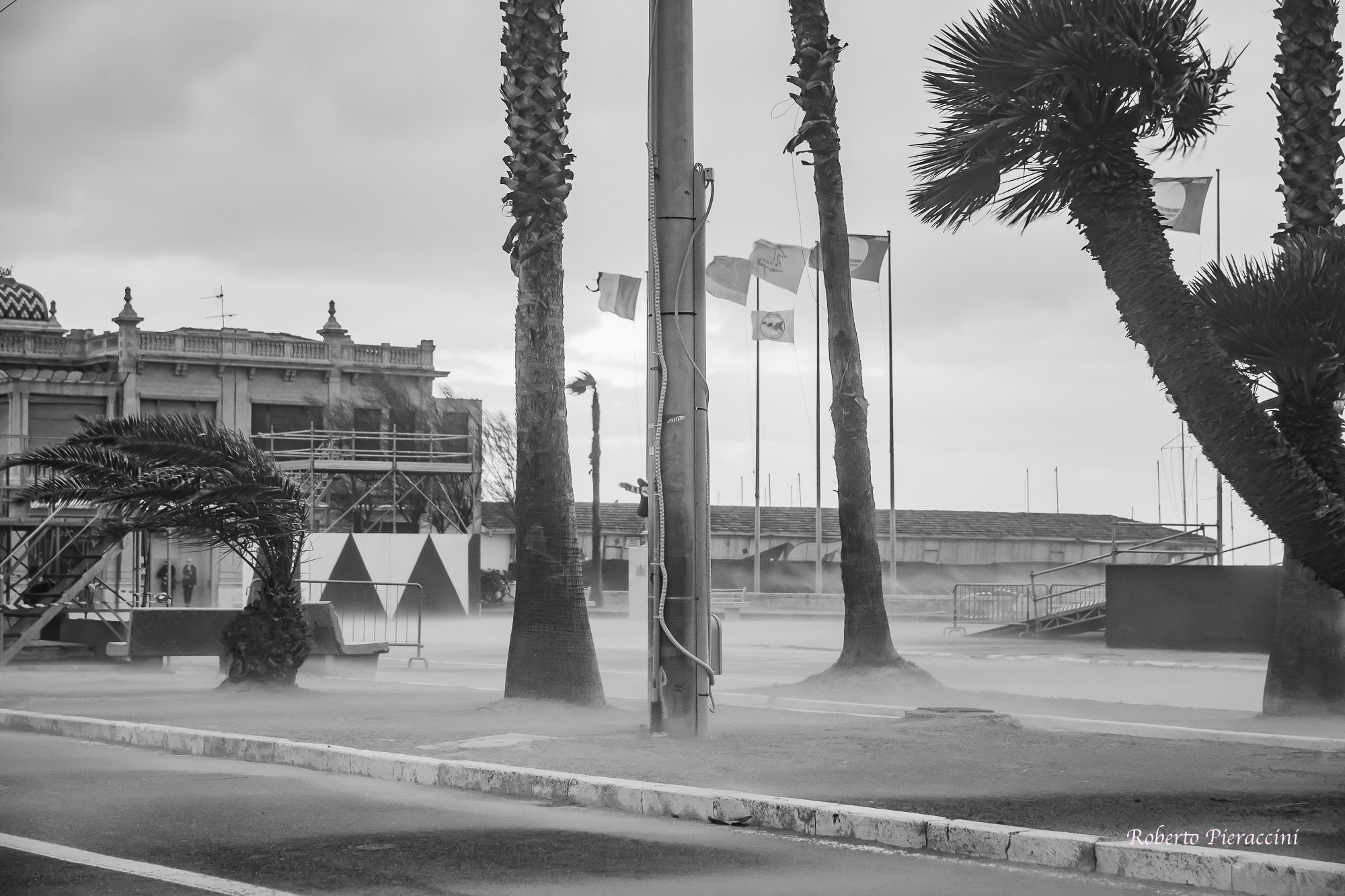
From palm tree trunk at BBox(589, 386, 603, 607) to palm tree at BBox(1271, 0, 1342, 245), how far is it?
39144 millimetres

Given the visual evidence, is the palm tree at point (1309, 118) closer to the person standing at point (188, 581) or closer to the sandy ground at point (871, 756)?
the sandy ground at point (871, 756)

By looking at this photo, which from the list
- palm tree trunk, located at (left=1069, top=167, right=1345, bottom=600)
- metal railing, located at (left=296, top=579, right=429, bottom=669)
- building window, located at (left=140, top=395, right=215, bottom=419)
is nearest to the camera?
palm tree trunk, located at (left=1069, top=167, right=1345, bottom=600)

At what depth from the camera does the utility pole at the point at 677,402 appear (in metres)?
11.2

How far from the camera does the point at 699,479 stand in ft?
37.4

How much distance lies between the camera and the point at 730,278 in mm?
35875

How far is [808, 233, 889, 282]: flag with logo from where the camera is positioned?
3116 cm

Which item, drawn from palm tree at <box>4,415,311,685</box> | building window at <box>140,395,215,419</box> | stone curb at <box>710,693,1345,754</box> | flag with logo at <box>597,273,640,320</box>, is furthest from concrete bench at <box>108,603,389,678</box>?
building window at <box>140,395,215,419</box>

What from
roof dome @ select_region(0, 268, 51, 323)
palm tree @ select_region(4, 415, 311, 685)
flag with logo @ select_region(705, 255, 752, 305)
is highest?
roof dome @ select_region(0, 268, 51, 323)

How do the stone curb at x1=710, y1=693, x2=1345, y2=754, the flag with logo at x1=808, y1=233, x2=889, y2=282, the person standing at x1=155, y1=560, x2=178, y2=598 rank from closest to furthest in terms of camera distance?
the stone curb at x1=710, y1=693, x2=1345, y2=754, the flag with logo at x1=808, y1=233, x2=889, y2=282, the person standing at x1=155, y1=560, x2=178, y2=598

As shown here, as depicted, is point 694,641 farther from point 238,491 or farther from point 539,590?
point 238,491

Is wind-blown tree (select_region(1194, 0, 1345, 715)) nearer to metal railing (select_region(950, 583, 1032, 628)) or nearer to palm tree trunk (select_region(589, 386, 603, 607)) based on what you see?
metal railing (select_region(950, 583, 1032, 628))

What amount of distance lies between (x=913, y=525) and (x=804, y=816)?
187 ft

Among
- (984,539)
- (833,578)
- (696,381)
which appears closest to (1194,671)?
(696,381)

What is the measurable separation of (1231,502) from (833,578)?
86.5 feet
